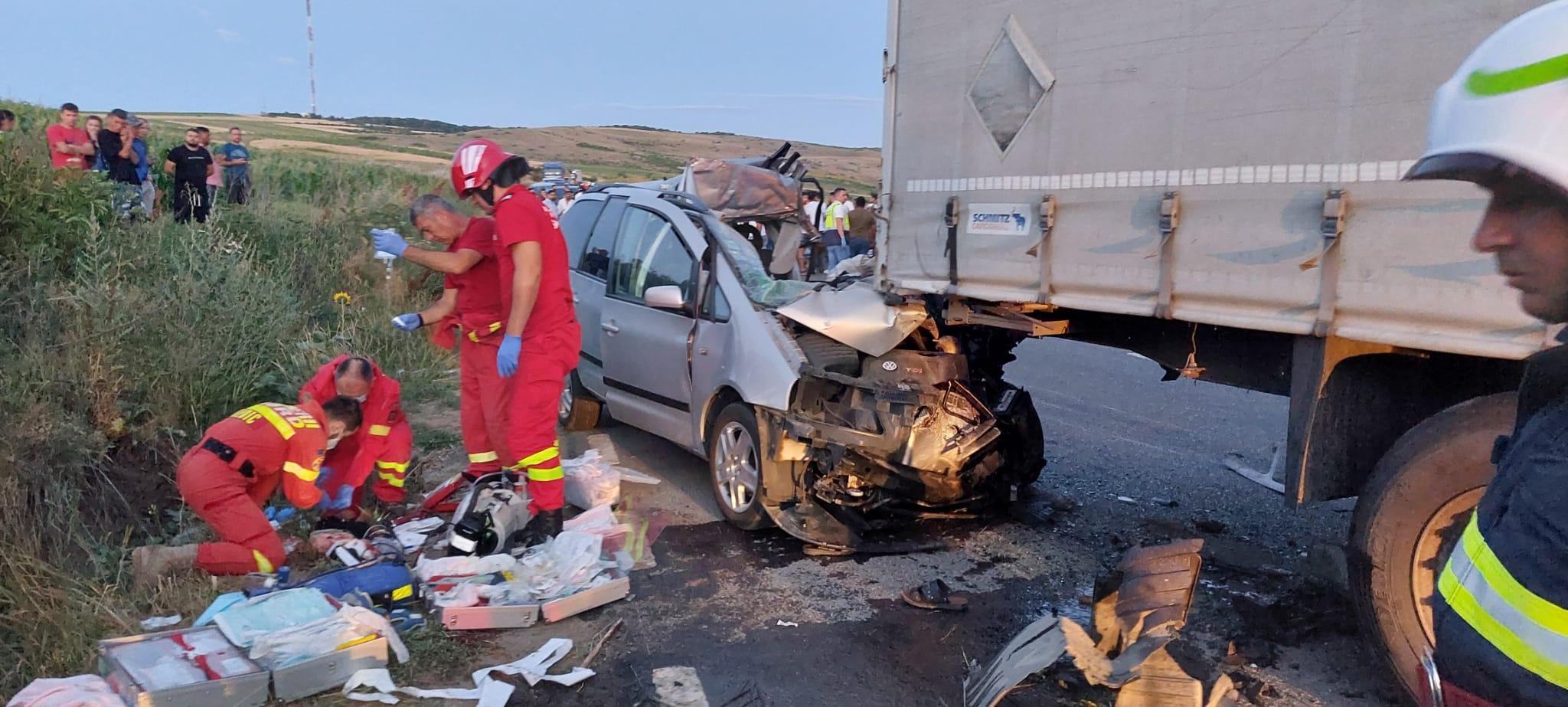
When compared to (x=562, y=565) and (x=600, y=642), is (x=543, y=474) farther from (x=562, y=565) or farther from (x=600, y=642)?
(x=600, y=642)

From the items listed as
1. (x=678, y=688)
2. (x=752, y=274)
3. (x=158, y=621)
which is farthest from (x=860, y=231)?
(x=158, y=621)

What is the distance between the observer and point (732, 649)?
3.99 meters

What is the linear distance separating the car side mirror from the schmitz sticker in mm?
1571

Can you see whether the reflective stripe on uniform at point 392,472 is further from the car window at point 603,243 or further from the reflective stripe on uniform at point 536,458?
the car window at point 603,243

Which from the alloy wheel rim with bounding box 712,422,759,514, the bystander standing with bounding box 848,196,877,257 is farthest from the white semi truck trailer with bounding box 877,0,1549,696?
the bystander standing with bounding box 848,196,877,257

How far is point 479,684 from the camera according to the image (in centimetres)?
364

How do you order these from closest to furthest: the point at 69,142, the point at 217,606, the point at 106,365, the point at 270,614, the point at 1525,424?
the point at 1525,424 → the point at 270,614 → the point at 217,606 → the point at 106,365 → the point at 69,142

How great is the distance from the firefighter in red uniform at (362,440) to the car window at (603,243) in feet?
5.71

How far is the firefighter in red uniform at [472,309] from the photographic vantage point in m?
5.29

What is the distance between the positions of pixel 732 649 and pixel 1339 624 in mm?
2427

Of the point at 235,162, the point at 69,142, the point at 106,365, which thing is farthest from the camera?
the point at 235,162

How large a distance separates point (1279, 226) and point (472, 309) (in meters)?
3.80

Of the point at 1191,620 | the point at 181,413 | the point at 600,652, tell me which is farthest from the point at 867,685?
the point at 181,413

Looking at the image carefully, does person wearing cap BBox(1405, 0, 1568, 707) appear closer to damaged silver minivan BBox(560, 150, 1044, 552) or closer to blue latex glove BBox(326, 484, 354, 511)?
damaged silver minivan BBox(560, 150, 1044, 552)
